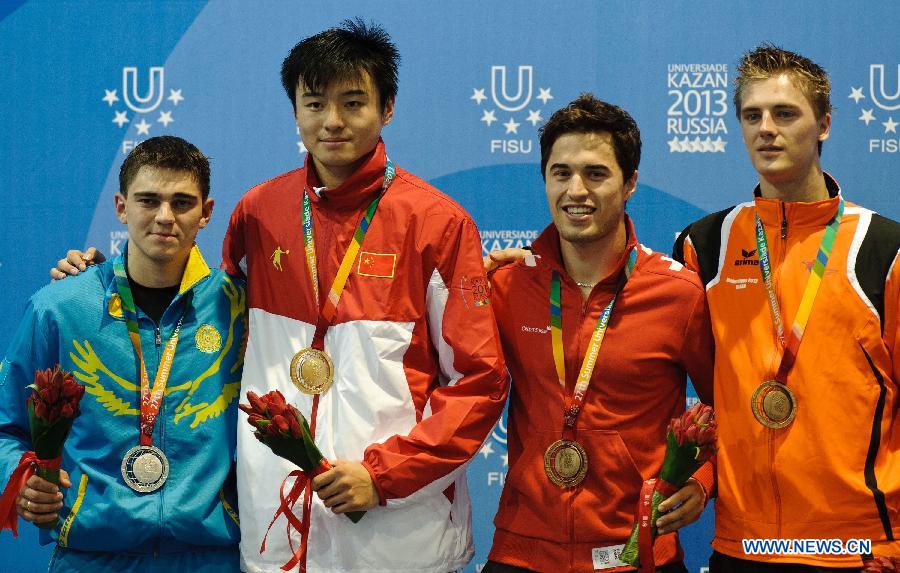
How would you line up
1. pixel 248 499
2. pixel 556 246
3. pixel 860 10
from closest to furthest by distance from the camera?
1. pixel 248 499
2. pixel 556 246
3. pixel 860 10

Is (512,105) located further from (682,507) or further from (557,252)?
(682,507)

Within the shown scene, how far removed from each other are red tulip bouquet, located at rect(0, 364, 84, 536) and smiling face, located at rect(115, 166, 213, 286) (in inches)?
20.0

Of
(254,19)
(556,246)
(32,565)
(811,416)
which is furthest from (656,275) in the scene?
(32,565)

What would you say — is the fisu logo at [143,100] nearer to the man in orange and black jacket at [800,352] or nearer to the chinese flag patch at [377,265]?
the chinese flag patch at [377,265]

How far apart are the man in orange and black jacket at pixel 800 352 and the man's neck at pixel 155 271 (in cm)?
157

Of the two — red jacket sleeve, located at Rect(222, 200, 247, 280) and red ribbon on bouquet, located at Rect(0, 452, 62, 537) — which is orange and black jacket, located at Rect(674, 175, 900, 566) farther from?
Result: red ribbon on bouquet, located at Rect(0, 452, 62, 537)

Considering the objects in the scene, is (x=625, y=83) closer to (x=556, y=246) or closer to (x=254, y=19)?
(x=556, y=246)

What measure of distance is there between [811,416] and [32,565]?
3122mm

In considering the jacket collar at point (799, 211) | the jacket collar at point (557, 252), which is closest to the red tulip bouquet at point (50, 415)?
the jacket collar at point (557, 252)

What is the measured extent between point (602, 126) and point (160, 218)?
1302 mm

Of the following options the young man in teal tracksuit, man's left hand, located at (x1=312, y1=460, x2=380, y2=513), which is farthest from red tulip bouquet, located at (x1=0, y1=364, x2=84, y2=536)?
man's left hand, located at (x1=312, y1=460, x2=380, y2=513)

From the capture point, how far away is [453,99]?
4.09m

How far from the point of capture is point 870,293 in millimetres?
2840

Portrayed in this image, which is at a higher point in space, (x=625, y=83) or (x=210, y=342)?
(x=625, y=83)
